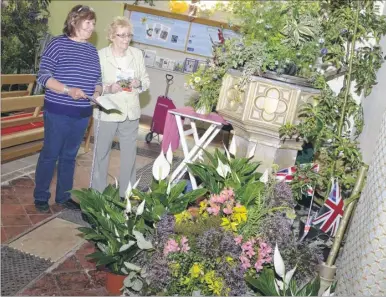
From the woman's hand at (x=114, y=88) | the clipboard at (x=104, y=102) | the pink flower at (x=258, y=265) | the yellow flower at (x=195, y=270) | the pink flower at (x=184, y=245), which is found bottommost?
the yellow flower at (x=195, y=270)

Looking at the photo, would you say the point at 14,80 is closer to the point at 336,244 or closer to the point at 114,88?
the point at 114,88

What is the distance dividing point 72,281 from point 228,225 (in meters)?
1.12

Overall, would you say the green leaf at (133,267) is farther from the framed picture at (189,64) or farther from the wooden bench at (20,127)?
the framed picture at (189,64)

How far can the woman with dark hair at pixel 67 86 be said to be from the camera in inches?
133

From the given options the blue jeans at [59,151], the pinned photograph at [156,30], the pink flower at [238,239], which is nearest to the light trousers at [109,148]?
the blue jeans at [59,151]

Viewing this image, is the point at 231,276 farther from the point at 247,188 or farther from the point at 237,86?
the point at 237,86

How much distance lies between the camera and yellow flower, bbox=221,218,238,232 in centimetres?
237

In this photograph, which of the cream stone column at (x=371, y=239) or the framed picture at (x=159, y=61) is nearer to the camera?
the cream stone column at (x=371, y=239)

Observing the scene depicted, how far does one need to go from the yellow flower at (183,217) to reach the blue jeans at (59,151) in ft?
4.96

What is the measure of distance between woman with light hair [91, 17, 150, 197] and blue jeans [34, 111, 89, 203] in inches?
7.6

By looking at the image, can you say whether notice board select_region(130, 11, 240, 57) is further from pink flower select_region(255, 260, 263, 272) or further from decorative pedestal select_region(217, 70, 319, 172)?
pink flower select_region(255, 260, 263, 272)

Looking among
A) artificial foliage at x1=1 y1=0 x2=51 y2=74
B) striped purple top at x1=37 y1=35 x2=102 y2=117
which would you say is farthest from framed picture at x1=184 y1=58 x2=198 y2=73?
striped purple top at x1=37 y1=35 x2=102 y2=117

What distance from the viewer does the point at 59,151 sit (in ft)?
12.0

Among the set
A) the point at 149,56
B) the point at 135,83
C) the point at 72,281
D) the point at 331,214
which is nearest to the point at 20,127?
the point at 135,83
